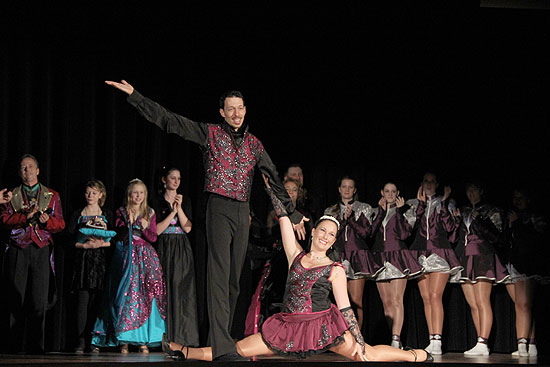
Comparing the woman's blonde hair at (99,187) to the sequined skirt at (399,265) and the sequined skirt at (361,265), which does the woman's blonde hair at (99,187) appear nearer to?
the sequined skirt at (361,265)

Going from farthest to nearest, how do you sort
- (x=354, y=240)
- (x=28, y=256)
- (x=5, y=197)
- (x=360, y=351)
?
(x=354, y=240)
(x=28, y=256)
(x=5, y=197)
(x=360, y=351)

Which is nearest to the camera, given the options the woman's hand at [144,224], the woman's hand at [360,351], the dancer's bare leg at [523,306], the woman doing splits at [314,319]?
the woman's hand at [360,351]

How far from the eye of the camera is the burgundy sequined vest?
3883 millimetres

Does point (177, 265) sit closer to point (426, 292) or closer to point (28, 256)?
point (28, 256)

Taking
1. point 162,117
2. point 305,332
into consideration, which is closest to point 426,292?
point 305,332

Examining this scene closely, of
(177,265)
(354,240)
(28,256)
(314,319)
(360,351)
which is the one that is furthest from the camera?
(354,240)

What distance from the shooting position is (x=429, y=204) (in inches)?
235

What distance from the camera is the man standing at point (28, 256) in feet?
16.8

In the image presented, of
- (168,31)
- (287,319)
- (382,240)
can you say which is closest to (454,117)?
(382,240)

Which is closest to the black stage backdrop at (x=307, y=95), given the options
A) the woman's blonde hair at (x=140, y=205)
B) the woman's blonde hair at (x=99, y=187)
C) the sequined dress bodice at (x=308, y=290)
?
the woman's blonde hair at (x=99, y=187)

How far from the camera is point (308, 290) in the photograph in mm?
4488

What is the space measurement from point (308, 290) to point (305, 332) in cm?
27

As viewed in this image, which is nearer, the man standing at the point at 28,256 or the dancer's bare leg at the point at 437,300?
the man standing at the point at 28,256

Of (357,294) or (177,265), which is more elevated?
(177,265)
